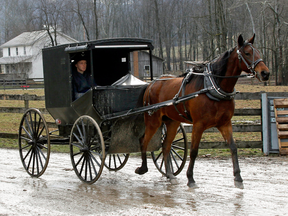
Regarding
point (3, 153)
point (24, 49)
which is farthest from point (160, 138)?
point (24, 49)

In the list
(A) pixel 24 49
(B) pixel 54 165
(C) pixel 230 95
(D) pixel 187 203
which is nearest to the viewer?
(D) pixel 187 203

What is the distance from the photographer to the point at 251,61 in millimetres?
5289

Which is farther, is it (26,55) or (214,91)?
(26,55)

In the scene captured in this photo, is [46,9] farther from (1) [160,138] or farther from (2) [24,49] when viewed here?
(1) [160,138]

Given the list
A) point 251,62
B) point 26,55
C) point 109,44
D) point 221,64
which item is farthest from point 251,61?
point 26,55

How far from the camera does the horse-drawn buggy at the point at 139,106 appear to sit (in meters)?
5.64

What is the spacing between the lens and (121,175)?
24.0 feet

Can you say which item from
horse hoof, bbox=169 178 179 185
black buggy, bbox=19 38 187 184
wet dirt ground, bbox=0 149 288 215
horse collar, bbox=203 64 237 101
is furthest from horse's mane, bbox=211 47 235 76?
horse hoof, bbox=169 178 179 185

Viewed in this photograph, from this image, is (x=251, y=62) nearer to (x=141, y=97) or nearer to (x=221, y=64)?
(x=221, y=64)

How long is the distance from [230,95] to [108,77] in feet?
12.2

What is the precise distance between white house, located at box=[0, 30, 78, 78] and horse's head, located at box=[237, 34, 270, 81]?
51.2 metres

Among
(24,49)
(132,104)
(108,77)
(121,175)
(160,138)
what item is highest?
(24,49)

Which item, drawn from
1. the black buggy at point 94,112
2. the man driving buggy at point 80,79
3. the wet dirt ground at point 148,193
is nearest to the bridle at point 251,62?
the black buggy at point 94,112

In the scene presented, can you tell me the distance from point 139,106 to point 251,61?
257 cm
